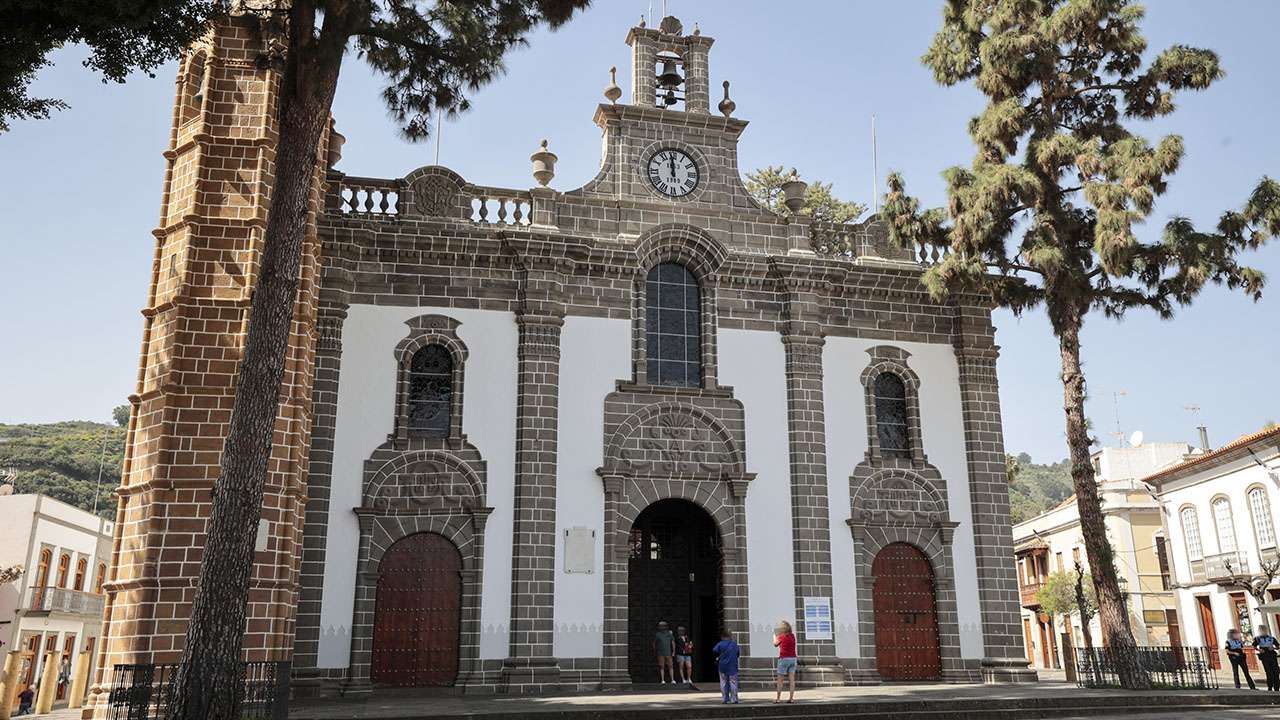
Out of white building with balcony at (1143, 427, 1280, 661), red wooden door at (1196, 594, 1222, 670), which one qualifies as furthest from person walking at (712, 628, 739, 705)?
red wooden door at (1196, 594, 1222, 670)

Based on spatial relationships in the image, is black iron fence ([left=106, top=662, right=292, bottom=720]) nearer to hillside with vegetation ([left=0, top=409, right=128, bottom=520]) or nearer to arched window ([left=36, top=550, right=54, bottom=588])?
arched window ([left=36, top=550, right=54, bottom=588])

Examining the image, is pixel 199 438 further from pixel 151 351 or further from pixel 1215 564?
pixel 1215 564

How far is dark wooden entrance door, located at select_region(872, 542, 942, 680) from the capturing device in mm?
18953

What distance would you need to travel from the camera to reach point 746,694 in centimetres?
1689

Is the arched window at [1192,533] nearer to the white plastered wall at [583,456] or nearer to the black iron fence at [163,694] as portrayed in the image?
the white plastered wall at [583,456]

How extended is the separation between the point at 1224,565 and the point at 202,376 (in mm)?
28181

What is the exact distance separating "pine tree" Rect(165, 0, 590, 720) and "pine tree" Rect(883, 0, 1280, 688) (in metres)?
9.30

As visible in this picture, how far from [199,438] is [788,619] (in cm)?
1063

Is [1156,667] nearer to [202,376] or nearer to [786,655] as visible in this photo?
[786,655]

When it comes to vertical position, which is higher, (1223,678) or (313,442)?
(313,442)

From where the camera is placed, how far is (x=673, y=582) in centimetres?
1953

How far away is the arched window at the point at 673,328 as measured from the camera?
1953 centimetres

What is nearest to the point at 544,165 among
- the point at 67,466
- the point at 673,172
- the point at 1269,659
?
the point at 673,172

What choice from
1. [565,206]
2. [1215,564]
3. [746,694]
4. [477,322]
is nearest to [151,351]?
[477,322]
